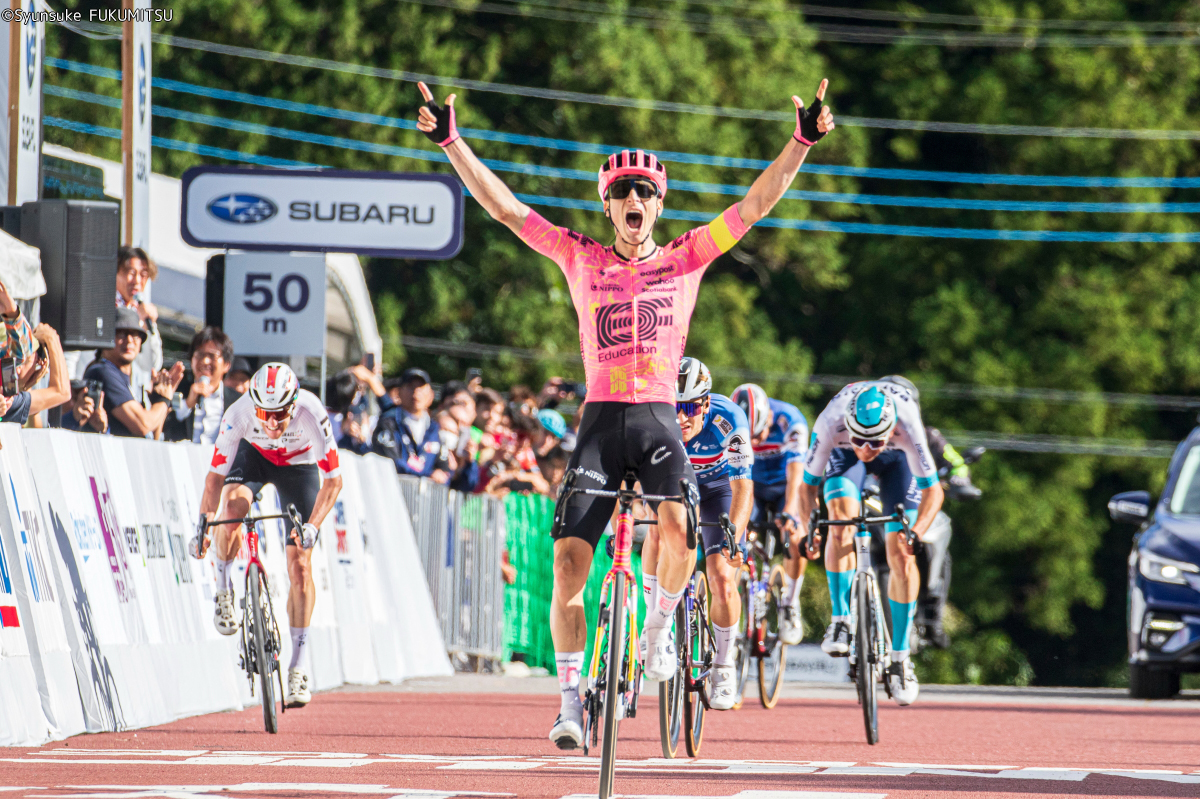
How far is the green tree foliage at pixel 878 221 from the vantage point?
1598 inches

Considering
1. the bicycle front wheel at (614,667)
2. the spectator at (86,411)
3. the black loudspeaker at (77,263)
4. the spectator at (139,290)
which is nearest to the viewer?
the bicycle front wheel at (614,667)

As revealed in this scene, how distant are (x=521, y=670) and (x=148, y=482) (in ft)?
28.4

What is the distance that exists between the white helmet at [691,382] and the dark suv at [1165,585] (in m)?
6.22

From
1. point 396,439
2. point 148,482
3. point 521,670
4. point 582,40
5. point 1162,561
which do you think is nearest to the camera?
point 148,482

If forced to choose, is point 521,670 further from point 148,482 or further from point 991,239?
point 991,239

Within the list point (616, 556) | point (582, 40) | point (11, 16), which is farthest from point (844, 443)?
point (582, 40)

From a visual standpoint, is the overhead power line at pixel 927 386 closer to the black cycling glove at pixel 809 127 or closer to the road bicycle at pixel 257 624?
the road bicycle at pixel 257 624

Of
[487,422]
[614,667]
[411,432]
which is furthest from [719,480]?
[487,422]

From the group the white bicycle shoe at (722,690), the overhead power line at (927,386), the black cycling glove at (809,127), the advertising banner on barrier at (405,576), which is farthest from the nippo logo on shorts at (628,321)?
the overhead power line at (927,386)

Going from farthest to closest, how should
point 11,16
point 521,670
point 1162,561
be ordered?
point 521,670 < point 1162,561 < point 11,16

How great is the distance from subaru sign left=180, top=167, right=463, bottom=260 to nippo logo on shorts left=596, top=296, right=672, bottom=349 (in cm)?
732

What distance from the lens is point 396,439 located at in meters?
18.9

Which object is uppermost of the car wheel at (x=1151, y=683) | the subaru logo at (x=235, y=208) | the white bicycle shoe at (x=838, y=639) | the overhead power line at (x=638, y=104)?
the overhead power line at (x=638, y=104)

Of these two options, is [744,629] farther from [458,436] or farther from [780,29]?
[780,29]
